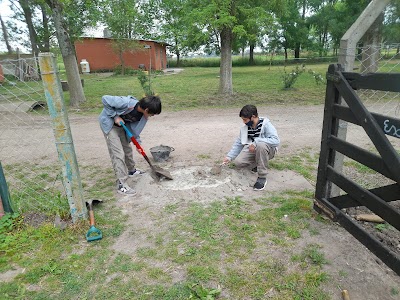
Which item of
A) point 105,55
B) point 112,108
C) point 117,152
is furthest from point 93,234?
point 105,55

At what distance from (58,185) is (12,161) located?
1768 mm

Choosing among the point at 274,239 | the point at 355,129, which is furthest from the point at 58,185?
the point at 355,129

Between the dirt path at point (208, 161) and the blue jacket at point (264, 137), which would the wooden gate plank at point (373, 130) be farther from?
the blue jacket at point (264, 137)

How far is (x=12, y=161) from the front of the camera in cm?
580

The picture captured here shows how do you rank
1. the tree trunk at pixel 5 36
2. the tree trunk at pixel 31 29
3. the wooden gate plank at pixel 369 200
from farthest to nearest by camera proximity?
1. the tree trunk at pixel 5 36
2. the tree trunk at pixel 31 29
3. the wooden gate plank at pixel 369 200

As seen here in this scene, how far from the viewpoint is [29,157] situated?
6012 mm

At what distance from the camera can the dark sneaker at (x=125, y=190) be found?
167 inches

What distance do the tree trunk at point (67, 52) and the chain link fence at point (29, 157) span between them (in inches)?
95.8

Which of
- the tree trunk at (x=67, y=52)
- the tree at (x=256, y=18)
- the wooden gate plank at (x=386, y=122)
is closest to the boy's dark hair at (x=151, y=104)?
the wooden gate plank at (x=386, y=122)

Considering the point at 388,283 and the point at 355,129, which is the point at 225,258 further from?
the point at 355,129

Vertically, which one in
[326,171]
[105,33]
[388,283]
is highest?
[105,33]

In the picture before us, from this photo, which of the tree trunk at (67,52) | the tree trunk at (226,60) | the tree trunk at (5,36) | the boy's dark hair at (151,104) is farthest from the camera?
the tree trunk at (5,36)

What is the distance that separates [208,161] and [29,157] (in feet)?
11.5

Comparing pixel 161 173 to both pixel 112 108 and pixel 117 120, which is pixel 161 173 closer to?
pixel 117 120
